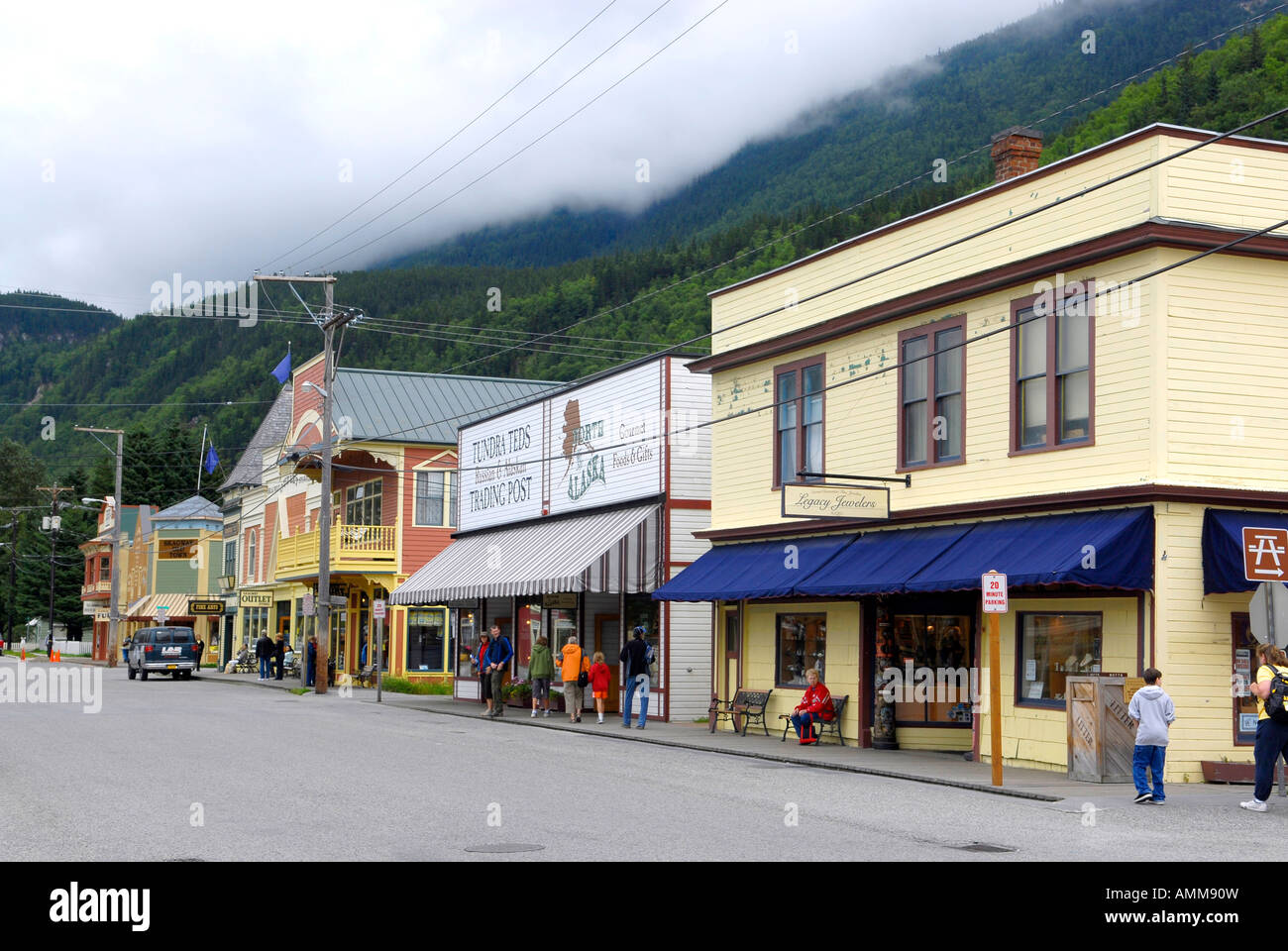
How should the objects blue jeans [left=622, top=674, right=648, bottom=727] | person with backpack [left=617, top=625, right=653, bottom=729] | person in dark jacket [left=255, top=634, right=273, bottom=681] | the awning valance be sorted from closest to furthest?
the awning valance
blue jeans [left=622, top=674, right=648, bottom=727]
person with backpack [left=617, top=625, right=653, bottom=729]
person in dark jacket [left=255, top=634, right=273, bottom=681]

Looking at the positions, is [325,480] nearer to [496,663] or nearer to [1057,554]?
[496,663]

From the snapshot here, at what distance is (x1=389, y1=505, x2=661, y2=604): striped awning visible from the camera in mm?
28141

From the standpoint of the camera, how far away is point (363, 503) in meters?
49.9

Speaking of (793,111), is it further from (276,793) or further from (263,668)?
(276,793)

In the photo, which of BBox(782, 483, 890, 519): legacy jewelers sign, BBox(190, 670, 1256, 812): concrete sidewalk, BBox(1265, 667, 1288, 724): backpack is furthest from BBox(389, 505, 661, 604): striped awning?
BBox(1265, 667, 1288, 724): backpack

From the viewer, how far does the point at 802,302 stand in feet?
81.1

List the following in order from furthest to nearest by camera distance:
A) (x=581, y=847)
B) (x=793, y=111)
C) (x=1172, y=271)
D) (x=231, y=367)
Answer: (x=793, y=111)
(x=231, y=367)
(x=1172, y=271)
(x=581, y=847)

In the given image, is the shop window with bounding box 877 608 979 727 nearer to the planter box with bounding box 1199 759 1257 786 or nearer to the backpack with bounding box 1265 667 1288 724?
the planter box with bounding box 1199 759 1257 786

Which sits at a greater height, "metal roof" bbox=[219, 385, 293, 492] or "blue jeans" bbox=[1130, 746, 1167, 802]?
"metal roof" bbox=[219, 385, 293, 492]

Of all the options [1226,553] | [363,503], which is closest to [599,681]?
[1226,553]

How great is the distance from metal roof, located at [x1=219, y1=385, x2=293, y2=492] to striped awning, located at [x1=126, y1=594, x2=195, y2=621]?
13.9 meters

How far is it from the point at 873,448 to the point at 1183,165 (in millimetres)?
6629

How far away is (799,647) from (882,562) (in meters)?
3.92

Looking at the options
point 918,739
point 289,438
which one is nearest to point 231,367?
point 289,438
